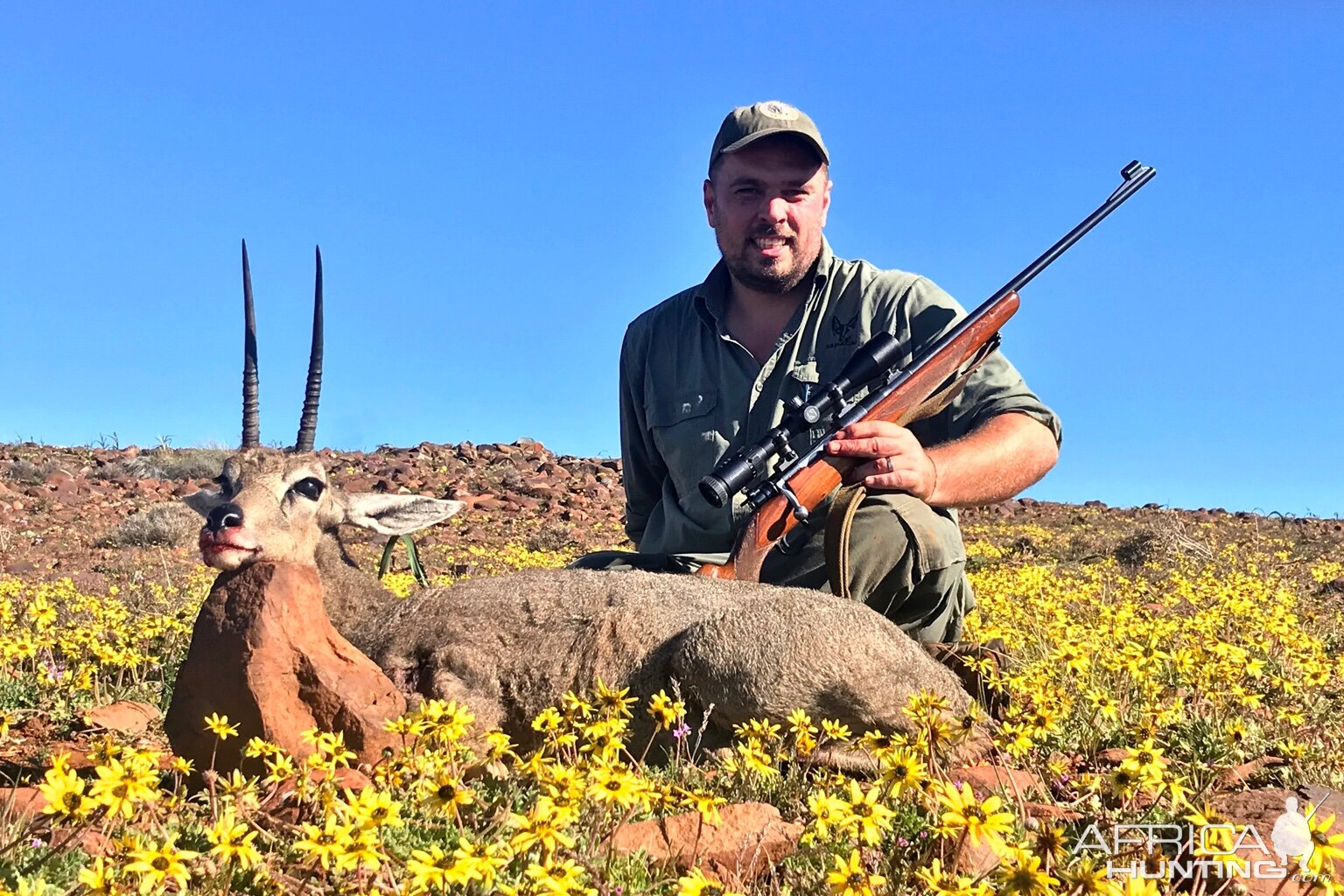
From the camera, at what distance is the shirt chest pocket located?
23.9ft

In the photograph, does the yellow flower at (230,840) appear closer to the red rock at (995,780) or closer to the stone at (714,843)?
the stone at (714,843)

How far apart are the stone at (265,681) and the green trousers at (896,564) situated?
2372mm

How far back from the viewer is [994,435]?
655cm

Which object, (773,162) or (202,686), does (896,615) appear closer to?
(773,162)

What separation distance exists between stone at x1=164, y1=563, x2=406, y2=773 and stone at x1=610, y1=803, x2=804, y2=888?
121cm

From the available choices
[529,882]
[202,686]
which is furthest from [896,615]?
[529,882]

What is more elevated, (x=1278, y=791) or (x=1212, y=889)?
(x=1278, y=791)

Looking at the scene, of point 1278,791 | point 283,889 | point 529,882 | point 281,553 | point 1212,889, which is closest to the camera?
point 529,882

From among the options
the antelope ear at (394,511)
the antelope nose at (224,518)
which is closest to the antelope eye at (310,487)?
the antelope ear at (394,511)

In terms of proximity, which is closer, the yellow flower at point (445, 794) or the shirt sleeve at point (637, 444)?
the yellow flower at point (445, 794)

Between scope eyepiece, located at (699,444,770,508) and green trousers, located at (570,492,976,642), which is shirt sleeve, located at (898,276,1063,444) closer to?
green trousers, located at (570,492,976,642)

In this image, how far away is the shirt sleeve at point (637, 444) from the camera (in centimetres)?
806

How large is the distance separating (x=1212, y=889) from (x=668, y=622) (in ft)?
8.62

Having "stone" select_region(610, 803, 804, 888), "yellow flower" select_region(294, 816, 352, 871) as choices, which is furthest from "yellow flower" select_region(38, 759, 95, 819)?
"stone" select_region(610, 803, 804, 888)
